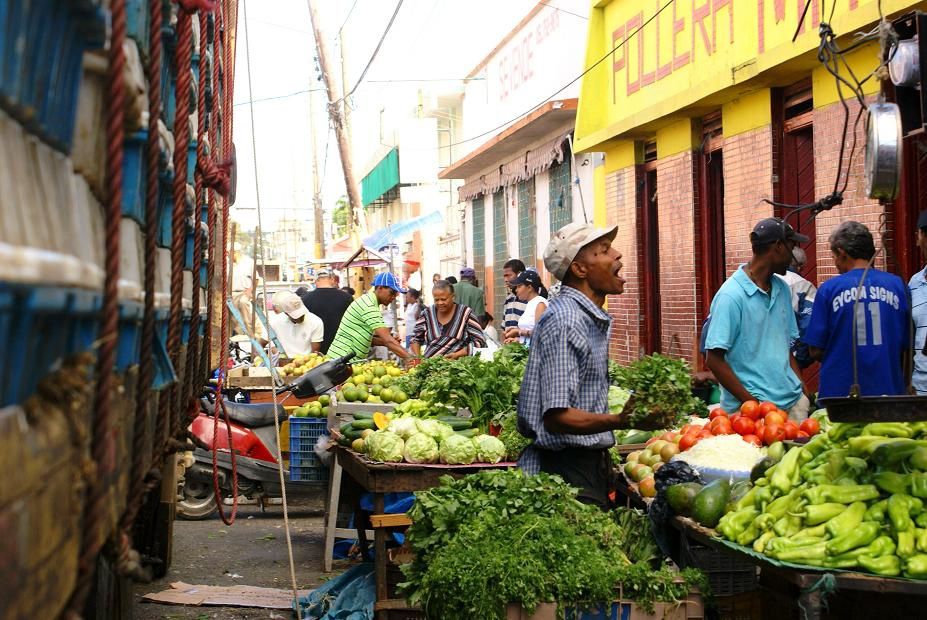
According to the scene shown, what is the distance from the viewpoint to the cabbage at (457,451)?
6.72 meters

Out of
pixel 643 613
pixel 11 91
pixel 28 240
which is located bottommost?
pixel 643 613

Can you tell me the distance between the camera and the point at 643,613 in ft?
14.3

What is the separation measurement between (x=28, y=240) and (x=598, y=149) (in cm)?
1519

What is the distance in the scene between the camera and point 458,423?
7.54m

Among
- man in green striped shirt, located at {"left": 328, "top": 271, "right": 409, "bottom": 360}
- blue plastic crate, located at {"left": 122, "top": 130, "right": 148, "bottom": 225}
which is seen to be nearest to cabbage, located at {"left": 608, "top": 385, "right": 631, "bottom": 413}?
man in green striped shirt, located at {"left": 328, "top": 271, "right": 409, "bottom": 360}

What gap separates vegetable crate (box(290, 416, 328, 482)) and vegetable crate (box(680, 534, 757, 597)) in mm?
4493

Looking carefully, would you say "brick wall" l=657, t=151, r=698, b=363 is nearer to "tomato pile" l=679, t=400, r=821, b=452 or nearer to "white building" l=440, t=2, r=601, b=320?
"white building" l=440, t=2, r=601, b=320

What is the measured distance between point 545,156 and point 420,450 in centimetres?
1360

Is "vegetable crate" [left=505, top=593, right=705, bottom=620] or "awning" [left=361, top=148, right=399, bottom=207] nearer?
"vegetable crate" [left=505, top=593, right=705, bottom=620]

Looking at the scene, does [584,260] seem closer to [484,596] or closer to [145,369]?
[484,596]

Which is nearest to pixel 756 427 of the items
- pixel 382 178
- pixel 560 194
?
pixel 560 194

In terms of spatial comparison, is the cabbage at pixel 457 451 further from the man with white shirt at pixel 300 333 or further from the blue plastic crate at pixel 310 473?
the man with white shirt at pixel 300 333

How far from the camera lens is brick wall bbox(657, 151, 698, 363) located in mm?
13477

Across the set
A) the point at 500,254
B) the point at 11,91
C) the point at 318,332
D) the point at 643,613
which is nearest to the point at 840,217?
the point at 643,613
